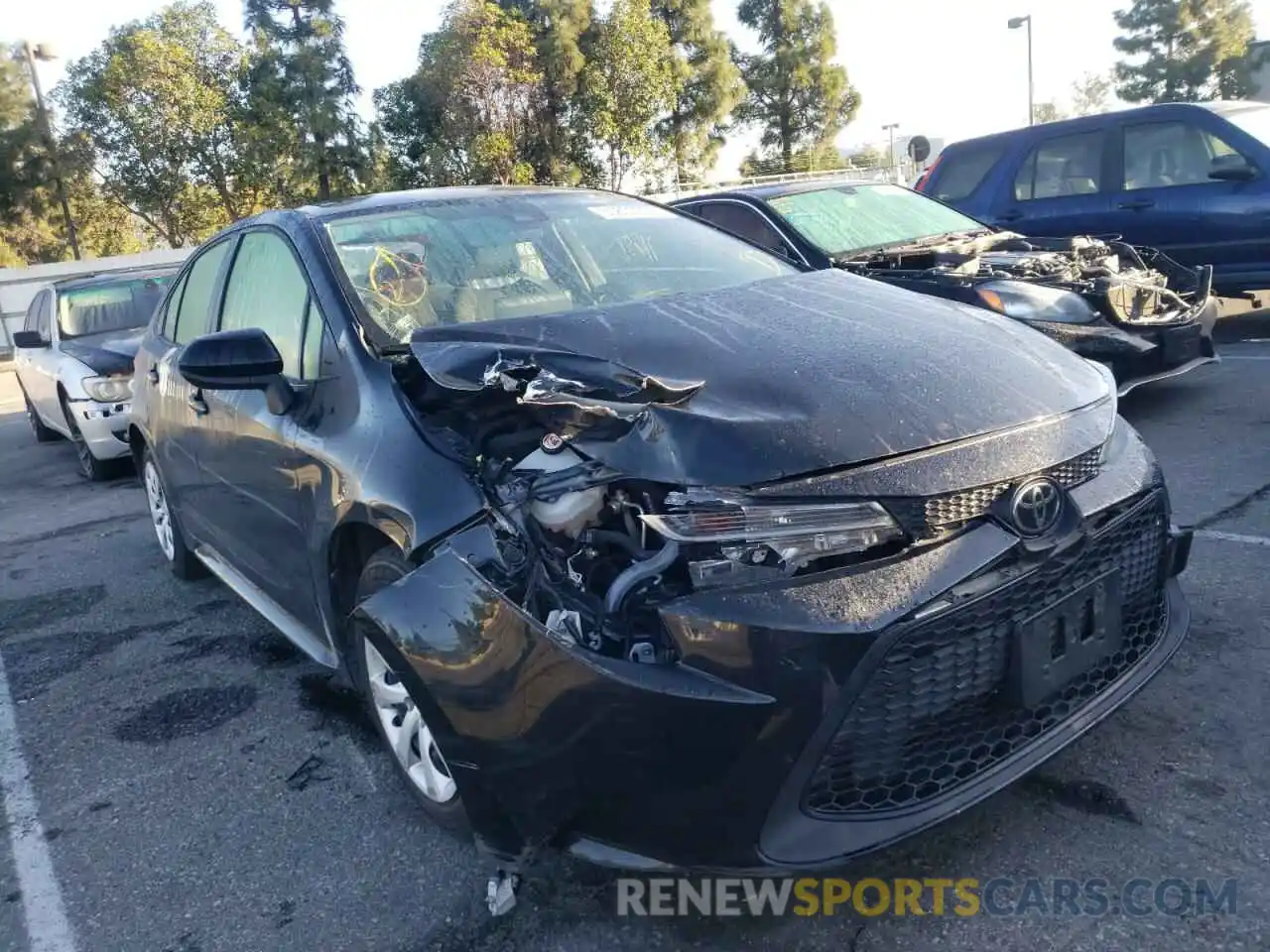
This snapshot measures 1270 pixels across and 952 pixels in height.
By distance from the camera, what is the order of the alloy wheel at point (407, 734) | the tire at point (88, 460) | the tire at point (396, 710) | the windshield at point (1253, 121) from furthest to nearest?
the tire at point (88, 460), the windshield at point (1253, 121), the alloy wheel at point (407, 734), the tire at point (396, 710)

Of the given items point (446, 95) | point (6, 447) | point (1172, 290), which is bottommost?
point (6, 447)

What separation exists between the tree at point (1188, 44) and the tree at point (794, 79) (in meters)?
10.0

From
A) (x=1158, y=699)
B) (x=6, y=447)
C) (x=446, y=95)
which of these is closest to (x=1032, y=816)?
(x=1158, y=699)

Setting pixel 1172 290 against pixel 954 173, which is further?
pixel 954 173

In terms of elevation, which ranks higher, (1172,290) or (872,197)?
(872,197)

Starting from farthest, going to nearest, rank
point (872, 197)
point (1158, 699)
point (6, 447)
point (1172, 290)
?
point (6, 447) → point (872, 197) → point (1172, 290) → point (1158, 699)

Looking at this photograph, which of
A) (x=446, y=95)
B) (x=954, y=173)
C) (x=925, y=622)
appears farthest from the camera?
(x=446, y=95)

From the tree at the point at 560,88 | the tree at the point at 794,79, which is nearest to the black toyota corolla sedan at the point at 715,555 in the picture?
the tree at the point at 560,88

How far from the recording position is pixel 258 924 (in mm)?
2492

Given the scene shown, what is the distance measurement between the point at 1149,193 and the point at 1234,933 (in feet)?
23.7

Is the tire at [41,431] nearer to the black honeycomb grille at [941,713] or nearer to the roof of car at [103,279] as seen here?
the roof of car at [103,279]

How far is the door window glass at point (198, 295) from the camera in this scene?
4266 mm

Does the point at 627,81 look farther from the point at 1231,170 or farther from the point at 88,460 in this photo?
the point at 88,460

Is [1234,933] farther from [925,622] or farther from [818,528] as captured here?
[818,528]
